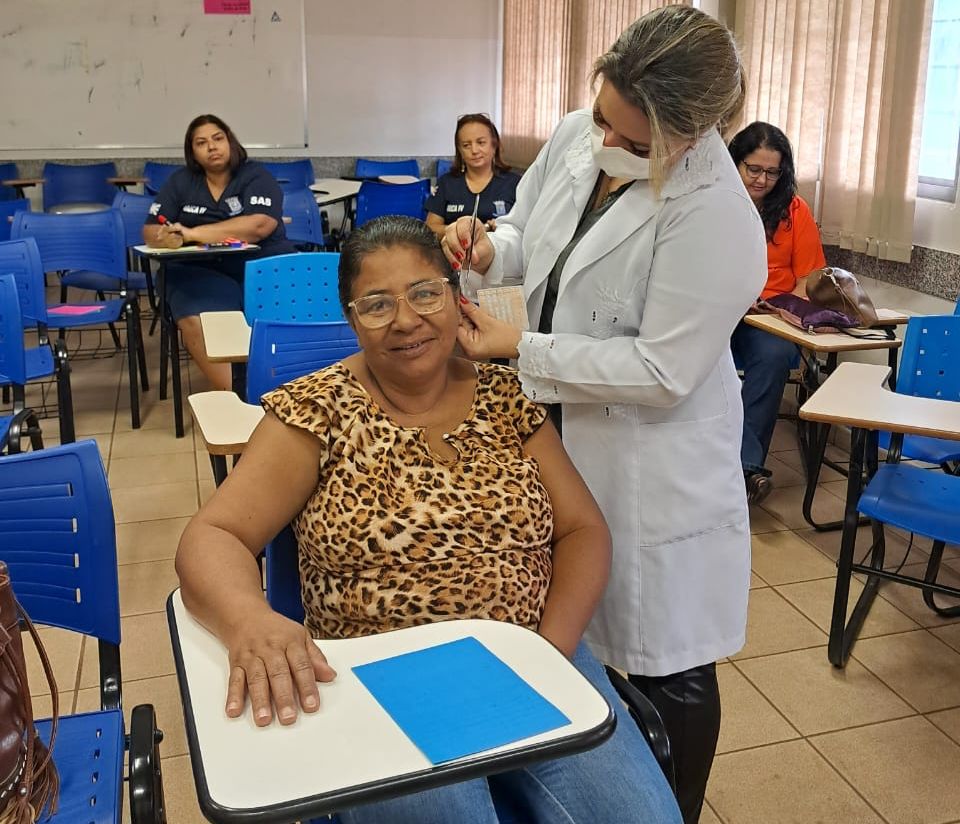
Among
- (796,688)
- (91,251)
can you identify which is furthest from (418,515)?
(91,251)

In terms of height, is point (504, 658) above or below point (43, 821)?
above

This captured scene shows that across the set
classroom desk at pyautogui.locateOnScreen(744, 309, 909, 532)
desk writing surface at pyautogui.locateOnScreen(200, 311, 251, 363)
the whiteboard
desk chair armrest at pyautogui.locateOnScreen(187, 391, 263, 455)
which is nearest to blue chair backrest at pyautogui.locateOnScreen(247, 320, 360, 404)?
desk chair armrest at pyautogui.locateOnScreen(187, 391, 263, 455)

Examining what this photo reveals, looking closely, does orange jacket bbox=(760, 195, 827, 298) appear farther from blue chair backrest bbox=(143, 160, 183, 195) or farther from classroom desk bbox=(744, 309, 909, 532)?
blue chair backrest bbox=(143, 160, 183, 195)

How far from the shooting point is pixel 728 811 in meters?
2.19

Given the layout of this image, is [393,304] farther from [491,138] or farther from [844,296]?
[491,138]

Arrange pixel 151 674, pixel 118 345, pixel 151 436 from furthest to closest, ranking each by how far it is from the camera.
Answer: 1. pixel 118 345
2. pixel 151 436
3. pixel 151 674

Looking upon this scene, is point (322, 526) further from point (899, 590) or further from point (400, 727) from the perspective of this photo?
point (899, 590)

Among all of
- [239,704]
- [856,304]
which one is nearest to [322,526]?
[239,704]

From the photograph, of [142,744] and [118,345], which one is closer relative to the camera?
[142,744]

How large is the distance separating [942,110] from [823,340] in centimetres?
125

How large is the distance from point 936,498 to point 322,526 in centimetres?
195

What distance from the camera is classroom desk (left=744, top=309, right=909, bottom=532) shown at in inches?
138

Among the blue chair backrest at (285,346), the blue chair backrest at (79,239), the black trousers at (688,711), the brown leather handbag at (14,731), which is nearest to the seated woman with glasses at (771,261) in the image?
the blue chair backrest at (285,346)

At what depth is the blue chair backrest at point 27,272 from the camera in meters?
4.03
